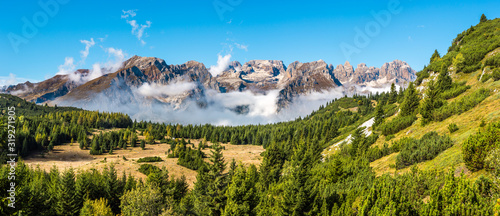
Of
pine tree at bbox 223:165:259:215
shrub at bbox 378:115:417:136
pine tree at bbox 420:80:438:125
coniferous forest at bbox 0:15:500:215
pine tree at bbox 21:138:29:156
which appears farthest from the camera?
pine tree at bbox 21:138:29:156

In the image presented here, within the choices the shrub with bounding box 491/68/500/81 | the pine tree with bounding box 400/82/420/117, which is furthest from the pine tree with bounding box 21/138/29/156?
the shrub with bounding box 491/68/500/81

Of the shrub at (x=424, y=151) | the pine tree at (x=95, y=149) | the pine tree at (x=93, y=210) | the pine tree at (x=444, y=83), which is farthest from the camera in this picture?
the pine tree at (x=95, y=149)

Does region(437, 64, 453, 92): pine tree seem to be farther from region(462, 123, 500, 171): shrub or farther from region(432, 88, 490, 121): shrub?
region(462, 123, 500, 171): shrub

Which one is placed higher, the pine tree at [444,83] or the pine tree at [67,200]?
the pine tree at [444,83]

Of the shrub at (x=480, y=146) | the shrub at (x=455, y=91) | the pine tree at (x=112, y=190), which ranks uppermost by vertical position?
the shrub at (x=455, y=91)

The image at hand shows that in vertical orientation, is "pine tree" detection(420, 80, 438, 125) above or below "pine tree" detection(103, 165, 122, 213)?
above

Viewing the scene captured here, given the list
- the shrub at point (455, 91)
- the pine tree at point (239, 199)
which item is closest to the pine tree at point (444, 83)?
the shrub at point (455, 91)

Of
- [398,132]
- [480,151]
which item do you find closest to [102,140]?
[398,132]

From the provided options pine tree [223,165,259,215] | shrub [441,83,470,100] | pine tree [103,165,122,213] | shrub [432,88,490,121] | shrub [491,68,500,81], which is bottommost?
pine tree [103,165,122,213]

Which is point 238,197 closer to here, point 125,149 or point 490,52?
point 490,52

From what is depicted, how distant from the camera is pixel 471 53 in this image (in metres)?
58.0

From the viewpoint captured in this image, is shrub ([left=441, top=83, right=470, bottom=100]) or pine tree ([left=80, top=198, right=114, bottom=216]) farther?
shrub ([left=441, top=83, right=470, bottom=100])

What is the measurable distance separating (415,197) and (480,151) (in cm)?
611

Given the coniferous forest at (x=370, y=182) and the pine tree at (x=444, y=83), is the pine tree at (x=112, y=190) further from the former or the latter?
the pine tree at (x=444, y=83)
